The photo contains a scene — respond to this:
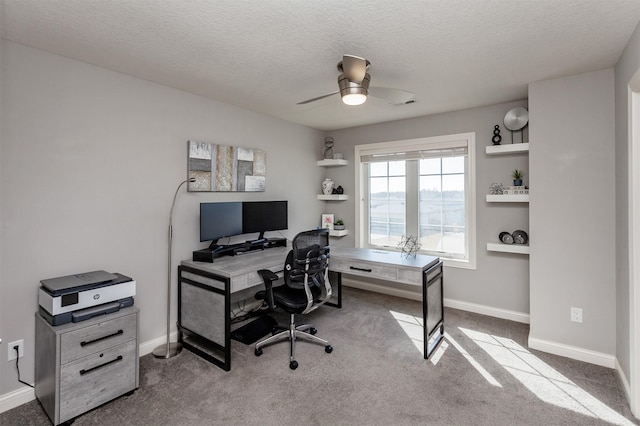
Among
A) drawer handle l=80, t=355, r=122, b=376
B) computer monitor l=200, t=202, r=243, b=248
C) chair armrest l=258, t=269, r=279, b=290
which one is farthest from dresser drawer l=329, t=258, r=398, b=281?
drawer handle l=80, t=355, r=122, b=376

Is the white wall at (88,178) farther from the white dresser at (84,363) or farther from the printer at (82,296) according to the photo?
the white dresser at (84,363)

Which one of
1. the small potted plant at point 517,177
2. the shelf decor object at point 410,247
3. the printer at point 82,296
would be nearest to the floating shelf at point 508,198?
the small potted plant at point 517,177

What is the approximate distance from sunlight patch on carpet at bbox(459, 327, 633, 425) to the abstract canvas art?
292 centimetres

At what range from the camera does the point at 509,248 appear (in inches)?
129

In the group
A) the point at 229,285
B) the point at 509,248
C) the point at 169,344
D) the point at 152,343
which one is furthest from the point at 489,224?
the point at 152,343

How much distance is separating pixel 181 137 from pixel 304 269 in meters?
1.80

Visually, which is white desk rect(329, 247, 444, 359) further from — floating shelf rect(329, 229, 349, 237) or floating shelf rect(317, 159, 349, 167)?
floating shelf rect(317, 159, 349, 167)

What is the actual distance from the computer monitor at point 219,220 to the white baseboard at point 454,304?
7.18 ft

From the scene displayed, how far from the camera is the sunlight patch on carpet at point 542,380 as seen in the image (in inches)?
79.5

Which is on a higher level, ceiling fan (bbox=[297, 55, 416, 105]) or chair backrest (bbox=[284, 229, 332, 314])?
ceiling fan (bbox=[297, 55, 416, 105])

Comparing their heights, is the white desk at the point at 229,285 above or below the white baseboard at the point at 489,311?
above

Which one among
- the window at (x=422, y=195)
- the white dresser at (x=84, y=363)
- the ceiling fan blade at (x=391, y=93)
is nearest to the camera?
the white dresser at (x=84, y=363)

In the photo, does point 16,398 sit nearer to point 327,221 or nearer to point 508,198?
point 327,221

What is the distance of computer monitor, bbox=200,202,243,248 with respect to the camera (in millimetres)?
2990
